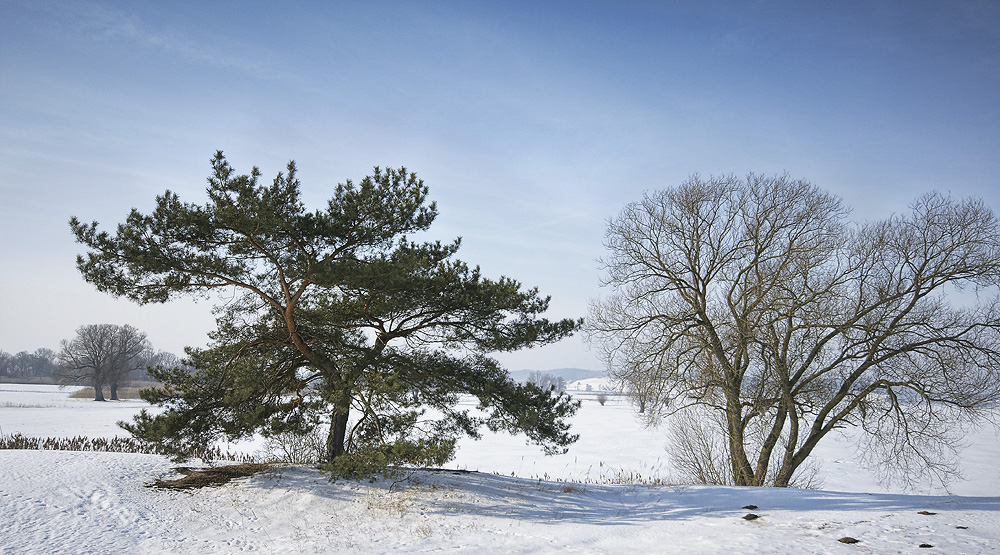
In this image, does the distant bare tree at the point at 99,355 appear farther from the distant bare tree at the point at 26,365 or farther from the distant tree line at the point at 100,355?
the distant bare tree at the point at 26,365

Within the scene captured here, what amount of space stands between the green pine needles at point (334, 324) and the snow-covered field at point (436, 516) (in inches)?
38.5

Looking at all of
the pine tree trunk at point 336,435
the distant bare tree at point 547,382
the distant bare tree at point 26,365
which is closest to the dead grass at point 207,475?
the pine tree trunk at point 336,435

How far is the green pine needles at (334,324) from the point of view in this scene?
9406mm

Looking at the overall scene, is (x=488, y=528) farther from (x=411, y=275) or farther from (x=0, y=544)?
(x=0, y=544)

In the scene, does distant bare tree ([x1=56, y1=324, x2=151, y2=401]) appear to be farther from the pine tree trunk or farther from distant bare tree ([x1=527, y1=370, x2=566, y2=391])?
the pine tree trunk

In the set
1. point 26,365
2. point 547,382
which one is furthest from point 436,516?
point 26,365

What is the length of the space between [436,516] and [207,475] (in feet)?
17.4

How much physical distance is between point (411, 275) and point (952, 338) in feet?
41.0

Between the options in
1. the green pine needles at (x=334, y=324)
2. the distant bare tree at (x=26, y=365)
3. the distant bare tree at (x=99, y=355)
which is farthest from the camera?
the distant bare tree at (x=26, y=365)

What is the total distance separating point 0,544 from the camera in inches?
265

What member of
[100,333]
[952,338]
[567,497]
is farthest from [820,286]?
[100,333]

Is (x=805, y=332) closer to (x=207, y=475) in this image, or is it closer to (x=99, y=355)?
(x=207, y=475)

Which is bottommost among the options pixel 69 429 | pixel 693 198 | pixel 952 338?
pixel 69 429

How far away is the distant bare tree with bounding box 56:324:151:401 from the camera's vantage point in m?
53.2
